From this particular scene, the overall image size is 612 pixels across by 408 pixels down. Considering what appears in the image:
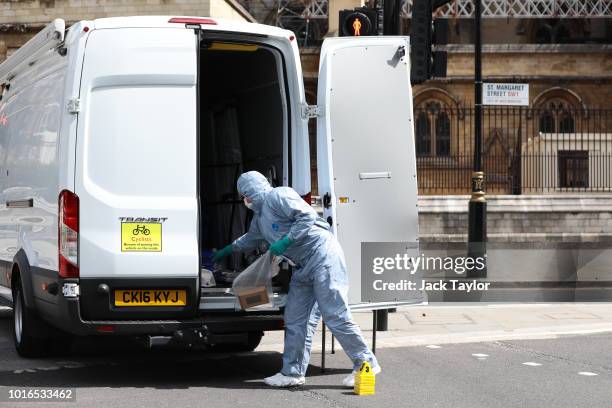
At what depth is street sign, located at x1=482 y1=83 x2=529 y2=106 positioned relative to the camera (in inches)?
789

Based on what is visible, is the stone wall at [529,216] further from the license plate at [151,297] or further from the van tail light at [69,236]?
the van tail light at [69,236]

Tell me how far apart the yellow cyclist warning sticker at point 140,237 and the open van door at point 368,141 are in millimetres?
1494

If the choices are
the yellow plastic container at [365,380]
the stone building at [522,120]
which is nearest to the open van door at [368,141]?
the yellow plastic container at [365,380]

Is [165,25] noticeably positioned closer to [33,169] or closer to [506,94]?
[33,169]

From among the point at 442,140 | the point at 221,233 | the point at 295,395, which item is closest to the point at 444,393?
the point at 295,395

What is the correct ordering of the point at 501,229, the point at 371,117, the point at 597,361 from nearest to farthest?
the point at 371,117 < the point at 597,361 < the point at 501,229

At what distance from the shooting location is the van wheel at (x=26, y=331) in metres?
10.5

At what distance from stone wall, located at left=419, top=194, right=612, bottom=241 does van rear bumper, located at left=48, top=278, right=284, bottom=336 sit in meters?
15.7

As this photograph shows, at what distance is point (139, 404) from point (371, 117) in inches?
126

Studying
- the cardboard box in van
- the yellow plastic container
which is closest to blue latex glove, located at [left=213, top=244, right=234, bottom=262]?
the cardboard box in van

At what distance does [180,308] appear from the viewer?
360 inches

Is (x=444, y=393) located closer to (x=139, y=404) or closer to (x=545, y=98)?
(x=139, y=404)

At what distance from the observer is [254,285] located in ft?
30.1

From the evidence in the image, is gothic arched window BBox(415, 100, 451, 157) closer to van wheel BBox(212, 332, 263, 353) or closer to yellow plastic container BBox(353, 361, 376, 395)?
van wheel BBox(212, 332, 263, 353)
